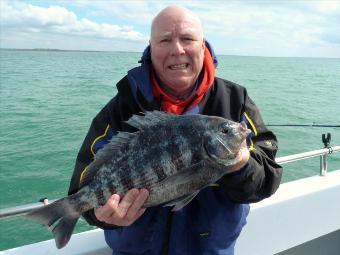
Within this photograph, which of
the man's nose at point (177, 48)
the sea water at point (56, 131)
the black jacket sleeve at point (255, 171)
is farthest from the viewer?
the sea water at point (56, 131)

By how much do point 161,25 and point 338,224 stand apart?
2.81 metres

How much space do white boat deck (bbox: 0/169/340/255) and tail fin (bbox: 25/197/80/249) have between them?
34.3 inches

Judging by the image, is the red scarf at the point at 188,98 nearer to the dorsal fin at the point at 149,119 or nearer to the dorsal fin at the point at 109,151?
the dorsal fin at the point at 149,119

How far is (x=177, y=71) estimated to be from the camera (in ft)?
7.93

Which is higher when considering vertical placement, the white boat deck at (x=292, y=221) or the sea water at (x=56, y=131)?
the white boat deck at (x=292, y=221)

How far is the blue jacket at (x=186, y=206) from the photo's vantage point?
237 centimetres

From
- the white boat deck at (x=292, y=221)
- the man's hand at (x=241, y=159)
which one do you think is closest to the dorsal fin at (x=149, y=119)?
the man's hand at (x=241, y=159)

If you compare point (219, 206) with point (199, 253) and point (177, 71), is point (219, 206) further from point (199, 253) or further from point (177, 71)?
point (177, 71)

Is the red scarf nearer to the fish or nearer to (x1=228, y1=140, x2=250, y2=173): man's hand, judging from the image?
the fish


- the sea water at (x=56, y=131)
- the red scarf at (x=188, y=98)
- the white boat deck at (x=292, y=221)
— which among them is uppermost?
the red scarf at (x=188, y=98)

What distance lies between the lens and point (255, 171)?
83.7 inches

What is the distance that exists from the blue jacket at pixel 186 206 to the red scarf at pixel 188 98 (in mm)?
50

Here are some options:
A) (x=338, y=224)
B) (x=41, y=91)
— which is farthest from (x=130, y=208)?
(x=41, y=91)

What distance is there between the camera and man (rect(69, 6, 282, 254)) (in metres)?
2.38
